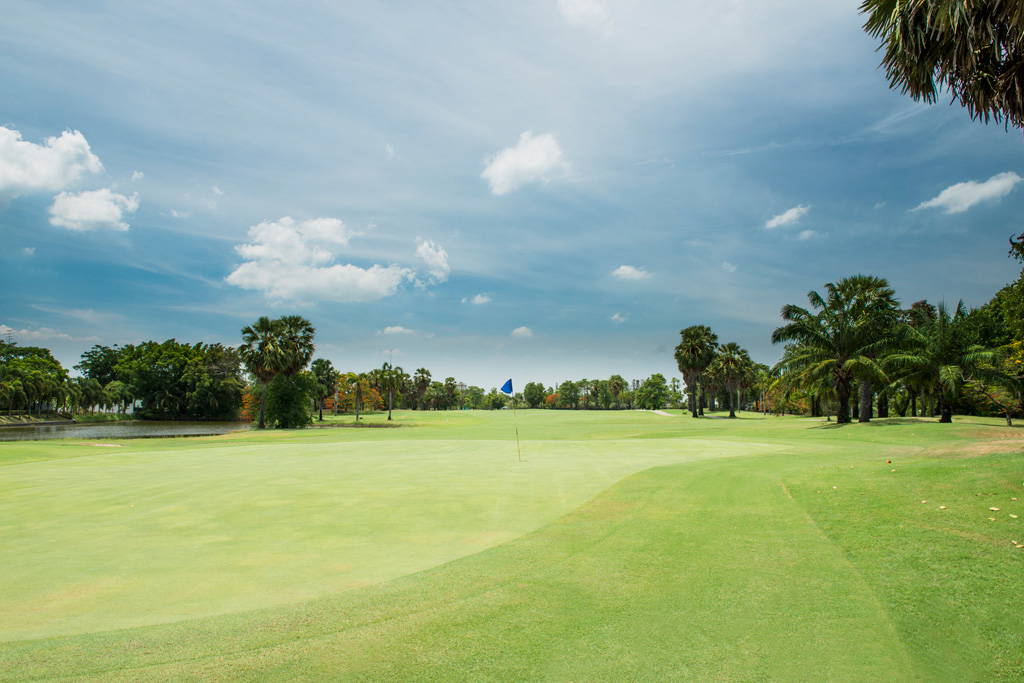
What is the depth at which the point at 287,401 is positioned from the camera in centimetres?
6462

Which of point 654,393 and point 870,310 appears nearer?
point 870,310

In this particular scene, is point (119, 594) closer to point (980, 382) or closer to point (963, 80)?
point (963, 80)

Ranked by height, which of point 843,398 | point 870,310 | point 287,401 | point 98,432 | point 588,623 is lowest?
point 98,432

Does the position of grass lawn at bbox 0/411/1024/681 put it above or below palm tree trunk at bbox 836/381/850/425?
below

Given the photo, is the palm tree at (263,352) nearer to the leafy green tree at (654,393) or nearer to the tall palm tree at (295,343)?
the tall palm tree at (295,343)

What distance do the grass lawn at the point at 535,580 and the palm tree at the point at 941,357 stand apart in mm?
24421

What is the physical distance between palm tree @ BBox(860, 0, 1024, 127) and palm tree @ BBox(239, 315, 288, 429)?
64.4 metres

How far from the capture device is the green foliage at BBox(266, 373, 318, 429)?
64188mm

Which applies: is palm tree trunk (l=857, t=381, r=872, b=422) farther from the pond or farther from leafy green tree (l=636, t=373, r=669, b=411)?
leafy green tree (l=636, t=373, r=669, b=411)

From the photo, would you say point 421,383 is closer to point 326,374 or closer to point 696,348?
point 326,374

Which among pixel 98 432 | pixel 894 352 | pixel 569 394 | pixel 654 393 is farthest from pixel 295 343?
pixel 569 394

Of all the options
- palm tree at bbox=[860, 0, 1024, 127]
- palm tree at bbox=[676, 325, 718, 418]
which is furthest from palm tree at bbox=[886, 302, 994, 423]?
palm tree at bbox=[676, 325, 718, 418]

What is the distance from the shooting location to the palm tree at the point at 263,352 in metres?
63.8

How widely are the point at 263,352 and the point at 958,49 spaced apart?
67247 millimetres
